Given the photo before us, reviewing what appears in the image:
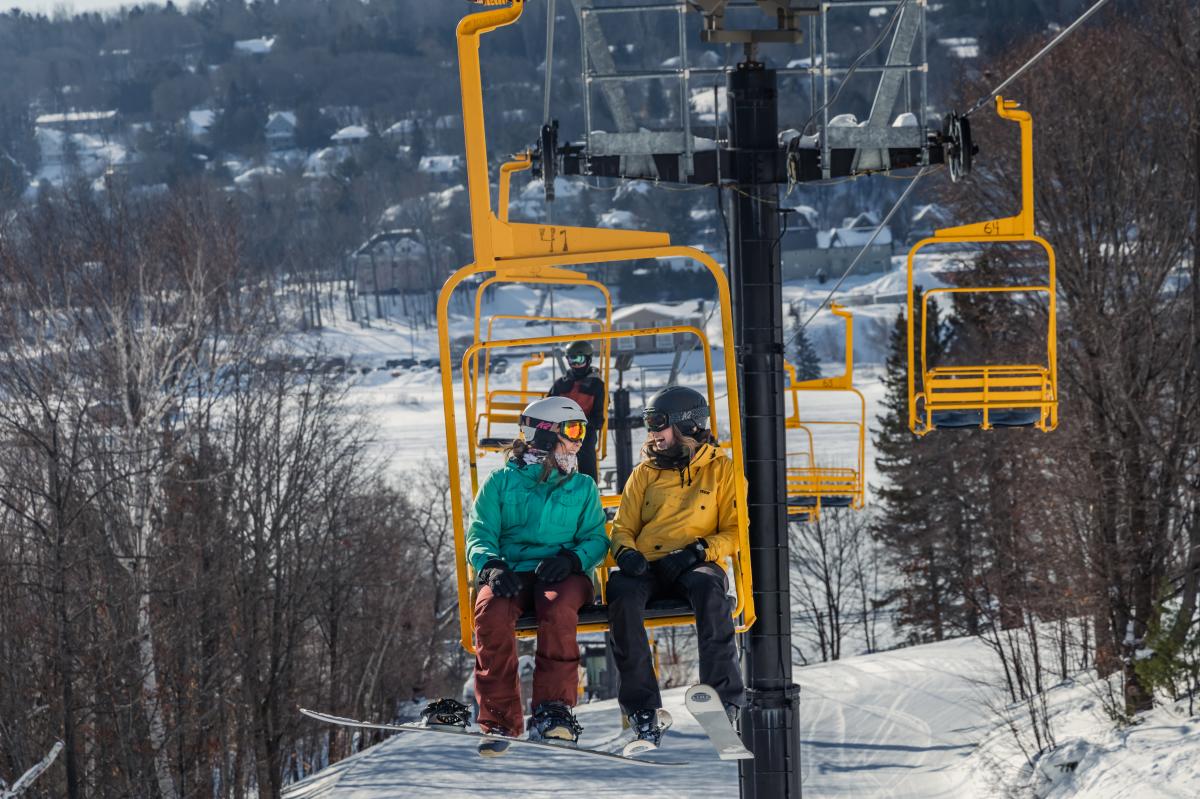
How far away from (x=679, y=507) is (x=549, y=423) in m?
0.70

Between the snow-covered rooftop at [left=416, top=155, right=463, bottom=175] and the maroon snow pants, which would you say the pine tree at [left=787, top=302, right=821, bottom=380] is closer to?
the maroon snow pants

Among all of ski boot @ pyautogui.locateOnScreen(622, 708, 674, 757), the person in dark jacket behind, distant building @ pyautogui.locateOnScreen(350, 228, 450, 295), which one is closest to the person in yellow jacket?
ski boot @ pyautogui.locateOnScreen(622, 708, 674, 757)

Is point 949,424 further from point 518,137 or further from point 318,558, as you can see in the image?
point 518,137

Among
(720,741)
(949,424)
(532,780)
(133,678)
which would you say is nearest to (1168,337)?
(532,780)

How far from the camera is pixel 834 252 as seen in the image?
104 meters

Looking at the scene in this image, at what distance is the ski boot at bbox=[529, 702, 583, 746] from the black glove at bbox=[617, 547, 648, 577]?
0.62m

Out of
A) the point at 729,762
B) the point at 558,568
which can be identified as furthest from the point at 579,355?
the point at 729,762

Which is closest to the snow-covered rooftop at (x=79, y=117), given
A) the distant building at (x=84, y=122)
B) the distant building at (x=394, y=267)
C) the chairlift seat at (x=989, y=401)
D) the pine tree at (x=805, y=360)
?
the distant building at (x=84, y=122)

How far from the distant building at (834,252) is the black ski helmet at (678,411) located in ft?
314

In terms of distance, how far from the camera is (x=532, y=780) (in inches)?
793

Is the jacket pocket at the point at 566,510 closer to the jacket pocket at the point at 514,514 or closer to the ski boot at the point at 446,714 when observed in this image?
the jacket pocket at the point at 514,514

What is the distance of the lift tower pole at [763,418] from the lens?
6691 mm

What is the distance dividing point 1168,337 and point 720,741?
17554 mm

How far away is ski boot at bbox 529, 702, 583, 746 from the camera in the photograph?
5.61 m
